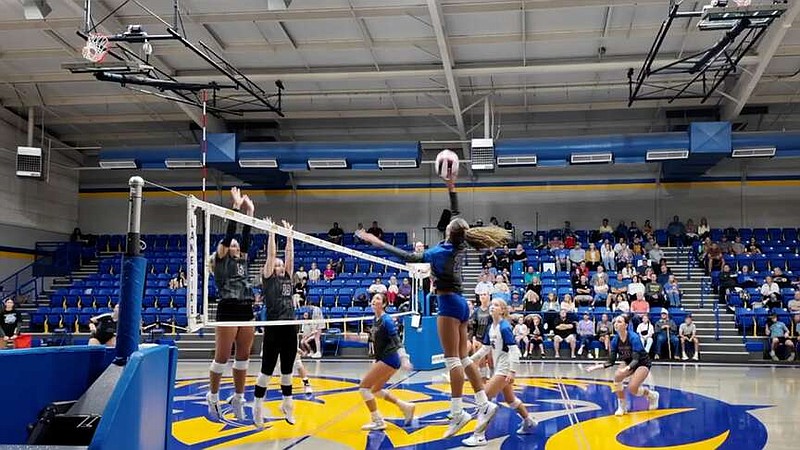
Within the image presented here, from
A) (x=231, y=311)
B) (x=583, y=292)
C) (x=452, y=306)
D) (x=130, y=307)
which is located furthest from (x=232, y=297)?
(x=583, y=292)

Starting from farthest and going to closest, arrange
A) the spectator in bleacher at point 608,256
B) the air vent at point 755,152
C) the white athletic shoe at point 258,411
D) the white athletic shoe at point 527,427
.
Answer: the spectator in bleacher at point 608,256 < the air vent at point 755,152 < the white athletic shoe at point 258,411 < the white athletic shoe at point 527,427

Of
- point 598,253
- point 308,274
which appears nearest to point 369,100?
point 308,274

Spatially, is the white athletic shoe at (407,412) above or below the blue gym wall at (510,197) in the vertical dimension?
below

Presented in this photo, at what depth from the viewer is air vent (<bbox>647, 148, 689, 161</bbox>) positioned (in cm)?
2088

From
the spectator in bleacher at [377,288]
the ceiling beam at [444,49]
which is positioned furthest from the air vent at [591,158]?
the spectator in bleacher at [377,288]

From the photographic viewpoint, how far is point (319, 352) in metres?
18.1

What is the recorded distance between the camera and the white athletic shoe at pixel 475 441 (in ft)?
22.5

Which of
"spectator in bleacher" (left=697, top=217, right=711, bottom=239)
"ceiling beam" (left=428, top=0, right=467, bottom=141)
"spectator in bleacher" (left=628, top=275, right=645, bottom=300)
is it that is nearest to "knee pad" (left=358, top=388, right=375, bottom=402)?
"ceiling beam" (left=428, top=0, right=467, bottom=141)

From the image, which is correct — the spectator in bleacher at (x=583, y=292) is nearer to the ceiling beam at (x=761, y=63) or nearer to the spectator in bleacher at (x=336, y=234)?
the ceiling beam at (x=761, y=63)

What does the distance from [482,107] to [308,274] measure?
8285 mm

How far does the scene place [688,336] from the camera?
57.0 ft

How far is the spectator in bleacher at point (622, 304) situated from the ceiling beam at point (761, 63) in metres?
6.88

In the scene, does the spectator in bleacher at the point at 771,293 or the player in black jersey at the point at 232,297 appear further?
the spectator in bleacher at the point at 771,293

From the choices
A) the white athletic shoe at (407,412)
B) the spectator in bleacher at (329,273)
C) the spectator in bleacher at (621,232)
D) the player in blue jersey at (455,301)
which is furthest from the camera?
the spectator in bleacher at (621,232)
